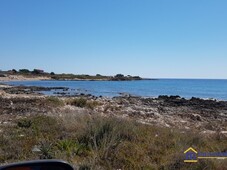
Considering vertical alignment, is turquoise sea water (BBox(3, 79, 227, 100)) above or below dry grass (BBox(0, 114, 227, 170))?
below

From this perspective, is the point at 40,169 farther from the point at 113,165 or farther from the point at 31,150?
the point at 31,150

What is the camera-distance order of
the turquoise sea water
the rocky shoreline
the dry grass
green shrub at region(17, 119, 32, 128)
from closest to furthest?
the dry grass < green shrub at region(17, 119, 32, 128) < the rocky shoreline < the turquoise sea water

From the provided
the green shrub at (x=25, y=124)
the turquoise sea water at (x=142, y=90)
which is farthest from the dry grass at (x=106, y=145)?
the turquoise sea water at (x=142, y=90)

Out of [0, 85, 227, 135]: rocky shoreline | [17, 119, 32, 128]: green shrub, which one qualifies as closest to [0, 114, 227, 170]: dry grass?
[17, 119, 32, 128]: green shrub

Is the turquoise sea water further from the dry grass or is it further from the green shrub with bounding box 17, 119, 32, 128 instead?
the dry grass

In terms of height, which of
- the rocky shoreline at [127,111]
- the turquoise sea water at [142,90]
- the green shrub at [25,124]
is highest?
the green shrub at [25,124]

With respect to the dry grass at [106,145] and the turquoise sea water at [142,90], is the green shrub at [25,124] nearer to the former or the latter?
the dry grass at [106,145]

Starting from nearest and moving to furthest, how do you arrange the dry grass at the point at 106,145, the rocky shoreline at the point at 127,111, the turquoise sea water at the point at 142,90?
1. the dry grass at the point at 106,145
2. the rocky shoreline at the point at 127,111
3. the turquoise sea water at the point at 142,90

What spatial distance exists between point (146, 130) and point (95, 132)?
2.05 metres

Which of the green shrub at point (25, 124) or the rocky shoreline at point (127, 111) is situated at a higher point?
the green shrub at point (25, 124)

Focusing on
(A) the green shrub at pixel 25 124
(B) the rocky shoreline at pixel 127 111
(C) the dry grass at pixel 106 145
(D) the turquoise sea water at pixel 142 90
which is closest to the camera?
(C) the dry grass at pixel 106 145

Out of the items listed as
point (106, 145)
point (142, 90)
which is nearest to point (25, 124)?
point (106, 145)

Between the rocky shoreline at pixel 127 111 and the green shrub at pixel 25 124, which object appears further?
the rocky shoreline at pixel 127 111

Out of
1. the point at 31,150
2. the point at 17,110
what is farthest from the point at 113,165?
the point at 17,110
